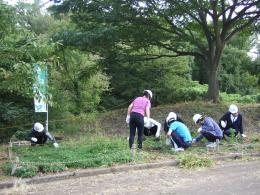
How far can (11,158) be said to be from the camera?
1045cm

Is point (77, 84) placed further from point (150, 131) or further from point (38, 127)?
point (38, 127)

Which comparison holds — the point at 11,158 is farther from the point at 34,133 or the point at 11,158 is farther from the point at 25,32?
the point at 25,32

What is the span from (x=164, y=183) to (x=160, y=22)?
36.1 ft

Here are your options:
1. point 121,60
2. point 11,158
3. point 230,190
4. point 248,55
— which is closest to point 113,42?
point 121,60

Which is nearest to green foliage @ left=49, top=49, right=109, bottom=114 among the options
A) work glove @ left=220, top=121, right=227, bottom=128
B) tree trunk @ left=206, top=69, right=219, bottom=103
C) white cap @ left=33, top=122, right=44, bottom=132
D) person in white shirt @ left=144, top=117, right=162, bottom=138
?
tree trunk @ left=206, top=69, right=219, bottom=103

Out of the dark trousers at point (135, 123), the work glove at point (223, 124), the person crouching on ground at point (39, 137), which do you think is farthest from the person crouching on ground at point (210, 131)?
the person crouching on ground at point (39, 137)

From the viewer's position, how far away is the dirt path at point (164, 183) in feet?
25.5

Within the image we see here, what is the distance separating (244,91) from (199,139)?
25835mm

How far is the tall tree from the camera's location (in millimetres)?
16297

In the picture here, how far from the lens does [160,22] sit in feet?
60.0

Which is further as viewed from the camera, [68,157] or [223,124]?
[223,124]

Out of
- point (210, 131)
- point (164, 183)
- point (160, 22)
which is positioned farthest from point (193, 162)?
point (160, 22)

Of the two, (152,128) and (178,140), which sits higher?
(152,128)

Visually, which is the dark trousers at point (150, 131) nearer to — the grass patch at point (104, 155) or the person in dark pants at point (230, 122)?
the grass patch at point (104, 155)
